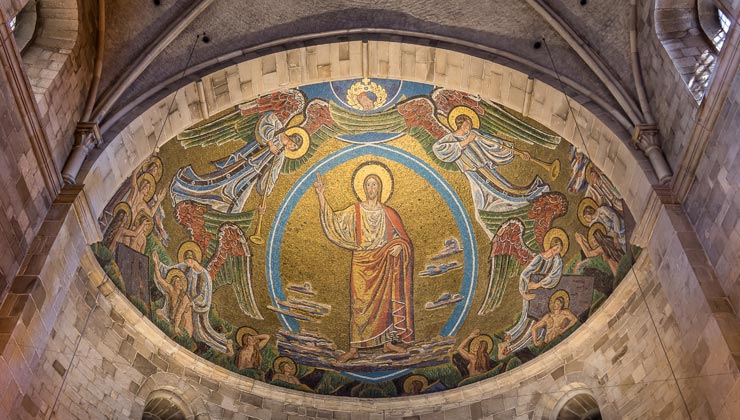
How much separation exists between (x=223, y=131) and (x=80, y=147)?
12.0 ft

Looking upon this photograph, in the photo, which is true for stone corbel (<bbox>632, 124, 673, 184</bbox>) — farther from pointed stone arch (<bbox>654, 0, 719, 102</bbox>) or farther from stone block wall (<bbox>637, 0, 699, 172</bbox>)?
pointed stone arch (<bbox>654, 0, 719, 102</bbox>)

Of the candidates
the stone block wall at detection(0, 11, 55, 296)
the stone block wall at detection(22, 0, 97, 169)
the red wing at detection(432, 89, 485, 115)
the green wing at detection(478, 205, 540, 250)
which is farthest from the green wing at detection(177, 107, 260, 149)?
the green wing at detection(478, 205, 540, 250)

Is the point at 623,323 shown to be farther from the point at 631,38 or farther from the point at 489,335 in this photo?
the point at 631,38

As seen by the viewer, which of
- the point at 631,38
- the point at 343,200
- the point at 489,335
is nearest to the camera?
the point at 631,38

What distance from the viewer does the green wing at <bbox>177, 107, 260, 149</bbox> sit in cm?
1282

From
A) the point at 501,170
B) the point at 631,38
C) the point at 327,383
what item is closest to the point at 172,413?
the point at 327,383

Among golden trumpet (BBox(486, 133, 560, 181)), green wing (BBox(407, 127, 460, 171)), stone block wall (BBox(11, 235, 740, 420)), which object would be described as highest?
green wing (BBox(407, 127, 460, 171))

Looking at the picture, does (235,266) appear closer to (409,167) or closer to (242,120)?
(242,120)

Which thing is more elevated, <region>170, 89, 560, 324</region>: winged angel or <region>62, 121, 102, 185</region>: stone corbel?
<region>170, 89, 560, 324</region>: winged angel

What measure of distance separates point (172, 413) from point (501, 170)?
716 cm

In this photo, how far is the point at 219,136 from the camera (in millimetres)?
13203

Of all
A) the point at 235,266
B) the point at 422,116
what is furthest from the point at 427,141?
the point at 235,266

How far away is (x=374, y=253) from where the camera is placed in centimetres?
1482

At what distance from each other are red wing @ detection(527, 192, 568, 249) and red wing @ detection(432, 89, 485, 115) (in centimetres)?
193
